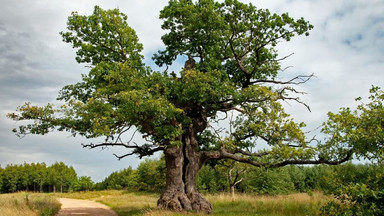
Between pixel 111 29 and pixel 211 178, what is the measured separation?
1647 inches

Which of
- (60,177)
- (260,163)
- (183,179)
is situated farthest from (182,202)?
(60,177)

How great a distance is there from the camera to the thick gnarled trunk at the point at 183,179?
60.9ft

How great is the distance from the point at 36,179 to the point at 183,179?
319 ft

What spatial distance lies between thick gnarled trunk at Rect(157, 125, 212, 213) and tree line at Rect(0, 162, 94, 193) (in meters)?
92.6

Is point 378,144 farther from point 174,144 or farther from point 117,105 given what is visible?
point 117,105

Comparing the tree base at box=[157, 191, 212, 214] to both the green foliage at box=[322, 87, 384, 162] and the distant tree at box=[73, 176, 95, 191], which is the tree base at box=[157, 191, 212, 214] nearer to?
the green foliage at box=[322, 87, 384, 162]

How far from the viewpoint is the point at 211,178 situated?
56.7m

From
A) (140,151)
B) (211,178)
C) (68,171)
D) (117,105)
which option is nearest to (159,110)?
(117,105)

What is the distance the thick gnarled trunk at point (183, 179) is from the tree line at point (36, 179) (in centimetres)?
9262

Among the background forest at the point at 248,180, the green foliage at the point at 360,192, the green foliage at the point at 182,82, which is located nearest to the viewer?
the green foliage at the point at 360,192

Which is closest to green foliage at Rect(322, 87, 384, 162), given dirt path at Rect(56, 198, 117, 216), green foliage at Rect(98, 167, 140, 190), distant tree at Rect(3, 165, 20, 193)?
dirt path at Rect(56, 198, 117, 216)

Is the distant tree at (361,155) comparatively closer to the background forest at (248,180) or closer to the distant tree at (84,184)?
the background forest at (248,180)

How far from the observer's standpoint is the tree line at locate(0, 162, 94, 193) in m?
103

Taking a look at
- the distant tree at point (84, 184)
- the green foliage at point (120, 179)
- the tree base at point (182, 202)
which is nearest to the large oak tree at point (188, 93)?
the tree base at point (182, 202)
